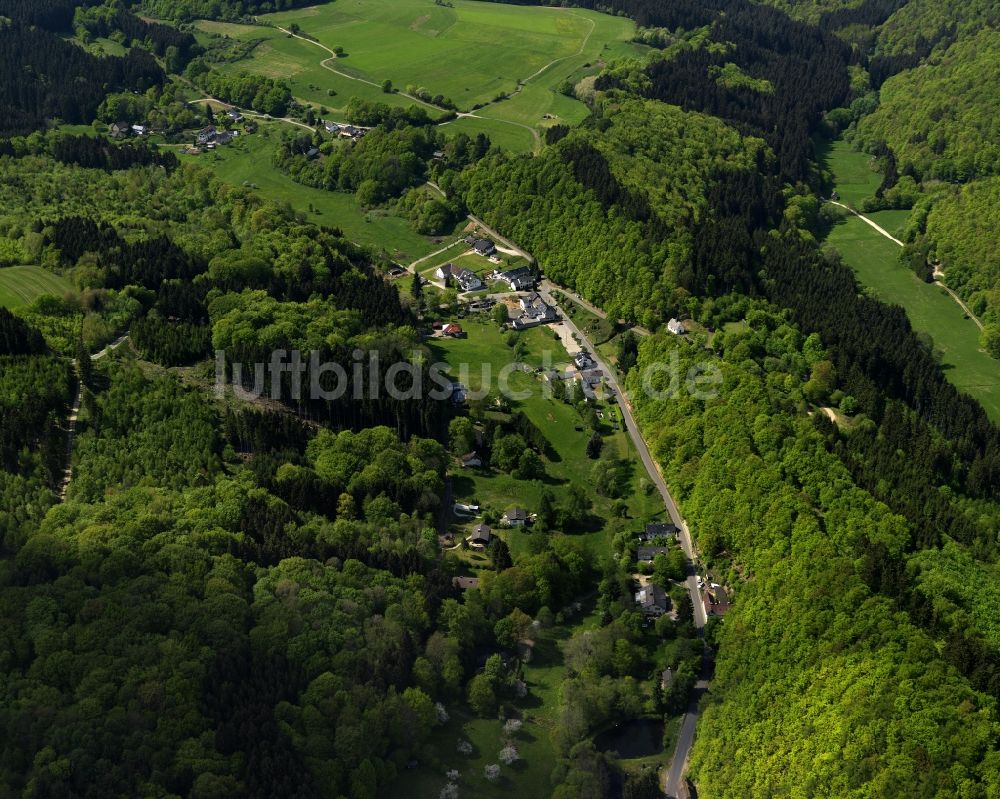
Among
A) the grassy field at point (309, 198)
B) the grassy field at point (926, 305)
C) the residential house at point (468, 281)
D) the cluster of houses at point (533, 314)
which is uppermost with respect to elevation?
the grassy field at point (926, 305)

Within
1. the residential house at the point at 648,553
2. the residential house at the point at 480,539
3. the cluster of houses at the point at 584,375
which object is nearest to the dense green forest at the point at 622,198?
the cluster of houses at the point at 584,375

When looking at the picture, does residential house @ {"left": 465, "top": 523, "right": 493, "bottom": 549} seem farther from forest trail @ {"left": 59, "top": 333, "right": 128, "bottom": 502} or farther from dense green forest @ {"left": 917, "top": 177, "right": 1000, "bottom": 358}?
dense green forest @ {"left": 917, "top": 177, "right": 1000, "bottom": 358}

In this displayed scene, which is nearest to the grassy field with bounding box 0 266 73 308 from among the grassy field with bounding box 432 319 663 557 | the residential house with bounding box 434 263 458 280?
the grassy field with bounding box 432 319 663 557

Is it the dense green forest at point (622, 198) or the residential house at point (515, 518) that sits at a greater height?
the dense green forest at point (622, 198)

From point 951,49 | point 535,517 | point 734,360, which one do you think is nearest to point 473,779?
point 535,517

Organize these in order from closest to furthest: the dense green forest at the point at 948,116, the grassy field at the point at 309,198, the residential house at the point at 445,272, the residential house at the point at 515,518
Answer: the residential house at the point at 515,518
the residential house at the point at 445,272
the grassy field at the point at 309,198
the dense green forest at the point at 948,116

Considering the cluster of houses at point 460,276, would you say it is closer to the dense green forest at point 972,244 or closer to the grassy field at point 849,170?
the dense green forest at point 972,244

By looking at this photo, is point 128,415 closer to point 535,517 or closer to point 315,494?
point 315,494

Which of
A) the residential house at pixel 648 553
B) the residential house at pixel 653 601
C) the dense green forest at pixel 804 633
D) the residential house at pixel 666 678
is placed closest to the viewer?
the dense green forest at pixel 804 633
